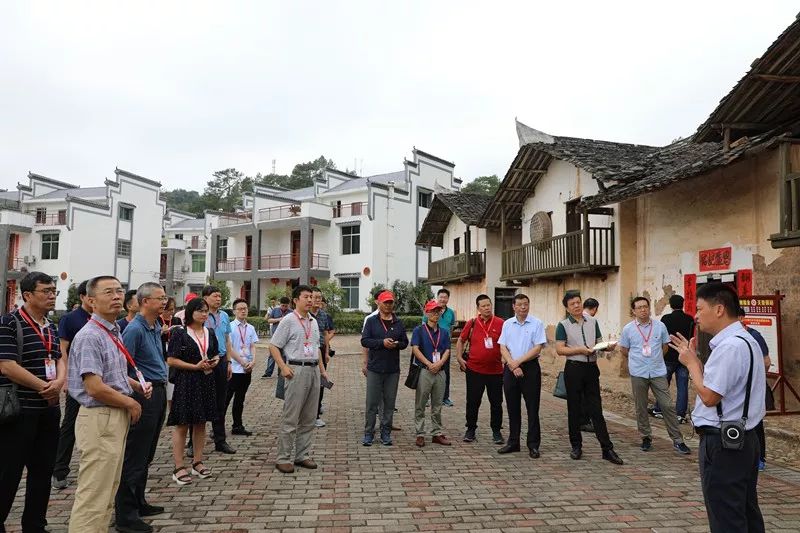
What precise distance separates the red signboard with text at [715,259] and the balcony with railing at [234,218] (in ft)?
98.8

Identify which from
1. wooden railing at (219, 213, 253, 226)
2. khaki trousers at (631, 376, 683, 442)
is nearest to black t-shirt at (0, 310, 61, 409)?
khaki trousers at (631, 376, 683, 442)

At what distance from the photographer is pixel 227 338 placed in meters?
6.75

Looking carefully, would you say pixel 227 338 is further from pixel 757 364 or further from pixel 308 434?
pixel 757 364

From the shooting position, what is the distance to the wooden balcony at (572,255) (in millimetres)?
13117

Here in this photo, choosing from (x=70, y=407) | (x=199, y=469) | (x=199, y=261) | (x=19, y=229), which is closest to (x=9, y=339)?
(x=70, y=407)

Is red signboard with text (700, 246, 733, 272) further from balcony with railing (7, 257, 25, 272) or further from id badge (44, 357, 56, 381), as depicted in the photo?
balcony with railing (7, 257, 25, 272)

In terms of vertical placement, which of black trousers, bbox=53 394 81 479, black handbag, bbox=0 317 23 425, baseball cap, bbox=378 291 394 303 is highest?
baseball cap, bbox=378 291 394 303

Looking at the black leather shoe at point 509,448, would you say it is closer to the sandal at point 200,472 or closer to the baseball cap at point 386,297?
the baseball cap at point 386,297

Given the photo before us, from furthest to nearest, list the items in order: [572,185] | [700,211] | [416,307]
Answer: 1. [416,307]
2. [572,185]
3. [700,211]

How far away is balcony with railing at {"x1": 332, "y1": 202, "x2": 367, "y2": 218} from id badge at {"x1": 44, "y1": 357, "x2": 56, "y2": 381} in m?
28.4

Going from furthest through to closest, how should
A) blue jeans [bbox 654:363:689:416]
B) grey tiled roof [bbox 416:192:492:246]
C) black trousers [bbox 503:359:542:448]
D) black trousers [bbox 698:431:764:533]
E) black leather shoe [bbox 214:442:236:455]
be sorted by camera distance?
grey tiled roof [bbox 416:192:492:246], blue jeans [bbox 654:363:689:416], black trousers [bbox 503:359:542:448], black leather shoe [bbox 214:442:236:455], black trousers [bbox 698:431:764:533]

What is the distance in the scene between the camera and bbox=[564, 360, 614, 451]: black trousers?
6113 mm

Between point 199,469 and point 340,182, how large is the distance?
32.4 m

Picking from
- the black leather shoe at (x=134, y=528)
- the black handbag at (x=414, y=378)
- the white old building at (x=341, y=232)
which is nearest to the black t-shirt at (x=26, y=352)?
the black leather shoe at (x=134, y=528)
